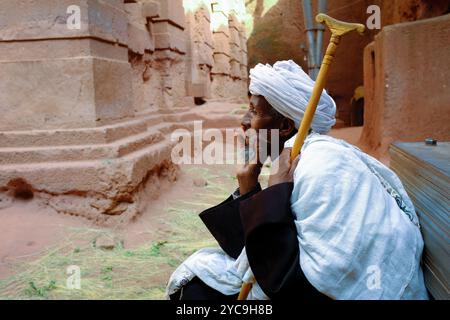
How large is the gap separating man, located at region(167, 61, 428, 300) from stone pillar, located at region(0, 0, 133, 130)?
2664 millimetres

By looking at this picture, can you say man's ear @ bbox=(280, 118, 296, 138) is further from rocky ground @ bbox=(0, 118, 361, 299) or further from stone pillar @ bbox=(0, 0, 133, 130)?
stone pillar @ bbox=(0, 0, 133, 130)

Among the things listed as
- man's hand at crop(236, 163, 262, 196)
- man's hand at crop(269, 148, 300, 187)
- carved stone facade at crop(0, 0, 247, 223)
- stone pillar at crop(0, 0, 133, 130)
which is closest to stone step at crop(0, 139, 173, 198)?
carved stone facade at crop(0, 0, 247, 223)

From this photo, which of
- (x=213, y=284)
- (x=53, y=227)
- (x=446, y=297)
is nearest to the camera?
(x=446, y=297)

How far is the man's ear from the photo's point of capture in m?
1.81

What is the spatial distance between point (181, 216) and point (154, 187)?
60 cm

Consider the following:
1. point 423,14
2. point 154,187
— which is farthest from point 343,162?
point 423,14

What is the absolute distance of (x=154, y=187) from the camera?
452 centimetres

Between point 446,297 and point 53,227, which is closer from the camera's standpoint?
point 446,297

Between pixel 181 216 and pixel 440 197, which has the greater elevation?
pixel 440 197

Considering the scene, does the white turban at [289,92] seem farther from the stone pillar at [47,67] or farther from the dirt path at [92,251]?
the stone pillar at [47,67]

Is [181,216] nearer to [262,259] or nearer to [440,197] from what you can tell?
[262,259]

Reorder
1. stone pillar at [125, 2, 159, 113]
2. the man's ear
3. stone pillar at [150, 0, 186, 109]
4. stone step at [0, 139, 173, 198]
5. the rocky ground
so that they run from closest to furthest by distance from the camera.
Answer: the man's ear
the rocky ground
stone step at [0, 139, 173, 198]
stone pillar at [125, 2, 159, 113]
stone pillar at [150, 0, 186, 109]

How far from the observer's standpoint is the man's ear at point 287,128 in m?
1.81

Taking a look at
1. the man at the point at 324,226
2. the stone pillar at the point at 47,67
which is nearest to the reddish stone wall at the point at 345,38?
the stone pillar at the point at 47,67
